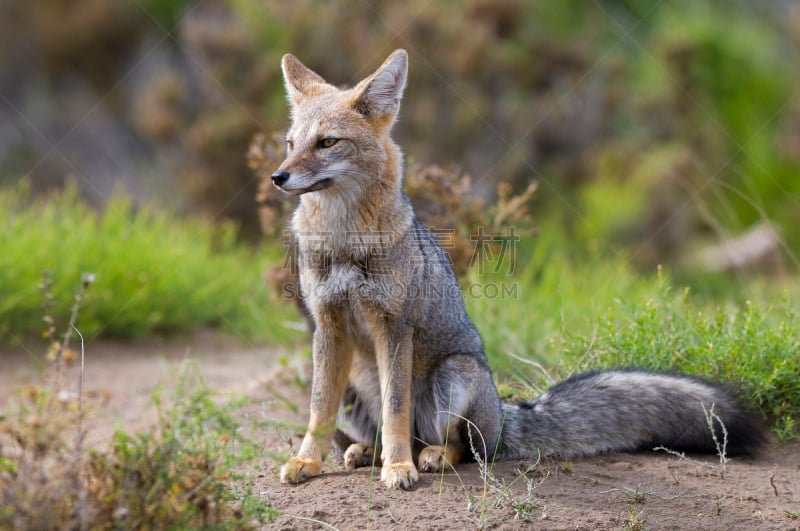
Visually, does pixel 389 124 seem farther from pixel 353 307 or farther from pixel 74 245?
A: pixel 74 245

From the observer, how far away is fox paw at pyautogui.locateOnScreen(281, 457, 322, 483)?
4.10 metres

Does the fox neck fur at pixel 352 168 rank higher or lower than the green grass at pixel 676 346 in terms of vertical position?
higher

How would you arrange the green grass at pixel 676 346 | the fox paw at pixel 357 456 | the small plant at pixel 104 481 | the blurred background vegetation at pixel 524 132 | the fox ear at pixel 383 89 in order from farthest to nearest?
the blurred background vegetation at pixel 524 132 < the green grass at pixel 676 346 < the fox paw at pixel 357 456 < the fox ear at pixel 383 89 < the small plant at pixel 104 481

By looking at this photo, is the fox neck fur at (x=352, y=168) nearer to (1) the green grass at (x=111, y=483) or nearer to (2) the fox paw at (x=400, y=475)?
(2) the fox paw at (x=400, y=475)

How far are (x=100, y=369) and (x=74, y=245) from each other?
1427 millimetres

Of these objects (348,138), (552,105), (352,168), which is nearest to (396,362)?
(352,168)

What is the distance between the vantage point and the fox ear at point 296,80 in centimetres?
465

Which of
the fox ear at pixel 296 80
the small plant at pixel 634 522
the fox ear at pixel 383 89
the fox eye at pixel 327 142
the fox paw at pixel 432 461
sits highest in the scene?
the fox ear at pixel 296 80

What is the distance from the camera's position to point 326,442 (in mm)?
4254

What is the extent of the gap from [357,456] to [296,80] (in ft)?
7.14

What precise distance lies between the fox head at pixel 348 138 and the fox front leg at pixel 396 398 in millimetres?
860

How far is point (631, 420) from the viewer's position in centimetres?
456

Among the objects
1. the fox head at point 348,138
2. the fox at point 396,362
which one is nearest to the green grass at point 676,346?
the fox at point 396,362

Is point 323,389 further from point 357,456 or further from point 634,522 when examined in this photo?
point 634,522
